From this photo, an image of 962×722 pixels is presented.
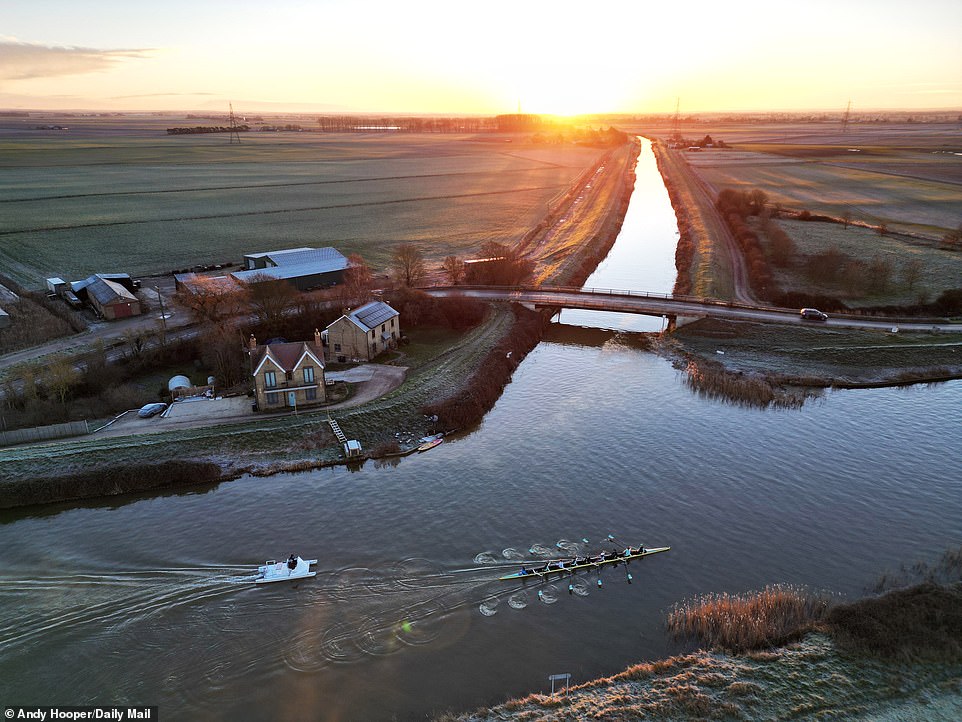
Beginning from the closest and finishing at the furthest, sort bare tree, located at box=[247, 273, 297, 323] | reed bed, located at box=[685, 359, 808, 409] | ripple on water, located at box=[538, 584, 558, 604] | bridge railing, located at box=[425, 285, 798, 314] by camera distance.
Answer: ripple on water, located at box=[538, 584, 558, 604] → reed bed, located at box=[685, 359, 808, 409] → bare tree, located at box=[247, 273, 297, 323] → bridge railing, located at box=[425, 285, 798, 314]

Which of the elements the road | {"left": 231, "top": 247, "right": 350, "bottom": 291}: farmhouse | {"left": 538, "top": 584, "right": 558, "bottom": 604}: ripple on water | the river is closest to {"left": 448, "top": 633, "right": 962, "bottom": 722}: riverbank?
the river

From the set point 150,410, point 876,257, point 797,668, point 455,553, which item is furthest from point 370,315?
point 876,257

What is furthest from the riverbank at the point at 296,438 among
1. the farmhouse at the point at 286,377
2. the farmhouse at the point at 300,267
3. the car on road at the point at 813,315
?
the car on road at the point at 813,315

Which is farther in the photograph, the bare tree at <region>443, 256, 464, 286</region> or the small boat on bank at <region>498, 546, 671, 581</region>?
the bare tree at <region>443, 256, 464, 286</region>

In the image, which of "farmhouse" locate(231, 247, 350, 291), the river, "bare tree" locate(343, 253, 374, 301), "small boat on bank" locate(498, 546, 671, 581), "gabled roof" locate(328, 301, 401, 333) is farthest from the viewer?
"farmhouse" locate(231, 247, 350, 291)

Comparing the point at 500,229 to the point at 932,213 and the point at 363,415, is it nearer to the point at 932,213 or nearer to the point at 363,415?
the point at 363,415

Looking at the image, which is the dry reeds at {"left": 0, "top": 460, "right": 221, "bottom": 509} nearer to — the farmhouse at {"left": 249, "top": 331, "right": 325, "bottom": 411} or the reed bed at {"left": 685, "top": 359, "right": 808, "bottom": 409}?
the farmhouse at {"left": 249, "top": 331, "right": 325, "bottom": 411}

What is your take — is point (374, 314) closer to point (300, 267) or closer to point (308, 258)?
point (300, 267)
